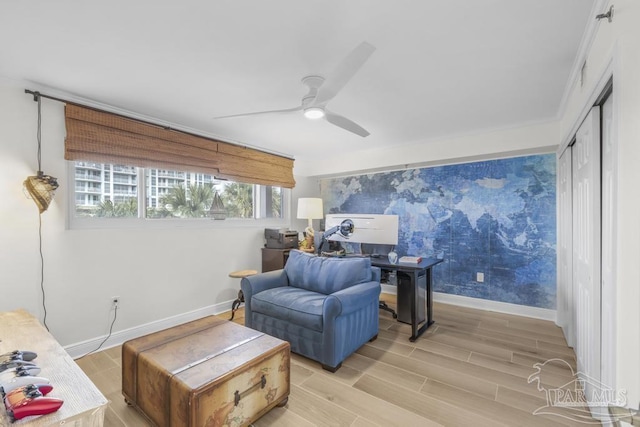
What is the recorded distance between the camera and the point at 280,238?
3.96 meters

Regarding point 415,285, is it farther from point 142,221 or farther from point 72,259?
point 72,259

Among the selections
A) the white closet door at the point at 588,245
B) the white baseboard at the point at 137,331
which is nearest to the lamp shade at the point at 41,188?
the white baseboard at the point at 137,331

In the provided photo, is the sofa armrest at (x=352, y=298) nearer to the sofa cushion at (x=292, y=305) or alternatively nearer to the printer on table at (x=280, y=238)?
the sofa cushion at (x=292, y=305)

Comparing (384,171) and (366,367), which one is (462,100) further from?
(366,367)

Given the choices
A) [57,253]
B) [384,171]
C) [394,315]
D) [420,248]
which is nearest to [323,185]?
[384,171]

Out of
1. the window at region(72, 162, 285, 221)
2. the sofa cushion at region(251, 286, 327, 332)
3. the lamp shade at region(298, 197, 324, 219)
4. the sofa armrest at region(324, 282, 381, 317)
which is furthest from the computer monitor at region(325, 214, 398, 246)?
the window at region(72, 162, 285, 221)

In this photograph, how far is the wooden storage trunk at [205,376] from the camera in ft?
4.48

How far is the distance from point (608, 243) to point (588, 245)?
1.23ft

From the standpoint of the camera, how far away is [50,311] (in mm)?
2299

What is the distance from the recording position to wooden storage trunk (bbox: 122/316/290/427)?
4.48ft

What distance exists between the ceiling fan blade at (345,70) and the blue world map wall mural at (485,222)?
257 centimetres

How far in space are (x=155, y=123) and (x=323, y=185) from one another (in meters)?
2.84

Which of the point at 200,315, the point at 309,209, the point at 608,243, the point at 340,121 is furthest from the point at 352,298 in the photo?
the point at 309,209

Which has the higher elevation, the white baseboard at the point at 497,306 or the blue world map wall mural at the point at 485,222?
the blue world map wall mural at the point at 485,222
